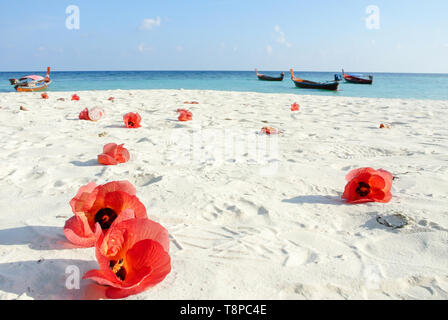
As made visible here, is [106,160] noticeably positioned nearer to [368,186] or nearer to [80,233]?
[80,233]

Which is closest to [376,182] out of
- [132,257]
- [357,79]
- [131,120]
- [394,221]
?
[394,221]

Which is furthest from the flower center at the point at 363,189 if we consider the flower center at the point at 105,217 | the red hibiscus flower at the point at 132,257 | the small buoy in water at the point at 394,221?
the flower center at the point at 105,217

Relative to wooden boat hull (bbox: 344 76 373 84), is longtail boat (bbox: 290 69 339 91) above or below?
below

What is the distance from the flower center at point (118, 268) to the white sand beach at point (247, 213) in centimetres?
9

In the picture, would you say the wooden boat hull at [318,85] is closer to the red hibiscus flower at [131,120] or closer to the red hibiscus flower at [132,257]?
the red hibiscus flower at [131,120]

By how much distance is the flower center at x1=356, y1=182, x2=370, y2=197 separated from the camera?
5.94 feet

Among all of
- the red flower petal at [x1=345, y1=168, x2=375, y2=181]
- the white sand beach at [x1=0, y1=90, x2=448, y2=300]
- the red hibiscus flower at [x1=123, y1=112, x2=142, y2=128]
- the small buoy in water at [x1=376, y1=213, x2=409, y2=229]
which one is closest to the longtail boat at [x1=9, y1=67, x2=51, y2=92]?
the white sand beach at [x1=0, y1=90, x2=448, y2=300]

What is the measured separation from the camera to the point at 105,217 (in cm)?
133

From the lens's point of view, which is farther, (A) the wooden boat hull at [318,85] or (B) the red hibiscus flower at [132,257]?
(A) the wooden boat hull at [318,85]

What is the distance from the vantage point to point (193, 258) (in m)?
1.31

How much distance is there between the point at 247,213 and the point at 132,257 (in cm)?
80

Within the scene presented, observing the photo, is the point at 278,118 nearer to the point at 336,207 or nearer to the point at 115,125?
the point at 115,125

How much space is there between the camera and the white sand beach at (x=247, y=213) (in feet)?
3.73

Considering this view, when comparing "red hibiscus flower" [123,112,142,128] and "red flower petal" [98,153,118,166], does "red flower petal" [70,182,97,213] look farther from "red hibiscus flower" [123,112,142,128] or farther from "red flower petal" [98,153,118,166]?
"red hibiscus flower" [123,112,142,128]
